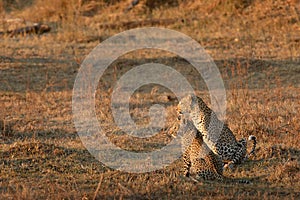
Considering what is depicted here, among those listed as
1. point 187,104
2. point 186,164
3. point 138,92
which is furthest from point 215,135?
point 138,92

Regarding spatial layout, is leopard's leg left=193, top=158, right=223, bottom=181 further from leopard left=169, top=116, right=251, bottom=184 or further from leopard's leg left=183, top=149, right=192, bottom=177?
leopard's leg left=183, top=149, right=192, bottom=177

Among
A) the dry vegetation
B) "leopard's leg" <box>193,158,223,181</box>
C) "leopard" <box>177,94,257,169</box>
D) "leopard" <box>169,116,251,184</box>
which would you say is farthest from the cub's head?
"leopard's leg" <box>193,158,223,181</box>

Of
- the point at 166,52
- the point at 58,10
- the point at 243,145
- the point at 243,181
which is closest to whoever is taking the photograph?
the point at 243,181

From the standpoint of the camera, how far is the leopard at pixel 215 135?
6883mm

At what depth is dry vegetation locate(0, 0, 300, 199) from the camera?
248 inches

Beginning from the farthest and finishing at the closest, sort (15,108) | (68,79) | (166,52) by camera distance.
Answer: (166,52) < (68,79) < (15,108)

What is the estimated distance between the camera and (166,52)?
1264 centimetres

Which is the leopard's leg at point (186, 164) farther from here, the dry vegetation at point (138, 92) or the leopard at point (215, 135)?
the leopard at point (215, 135)

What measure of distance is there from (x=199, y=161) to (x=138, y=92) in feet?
13.4

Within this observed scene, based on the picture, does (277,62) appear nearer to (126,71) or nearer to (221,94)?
(221,94)

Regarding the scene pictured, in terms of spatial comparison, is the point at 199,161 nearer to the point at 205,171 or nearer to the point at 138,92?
the point at 205,171

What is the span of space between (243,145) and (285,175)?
0.62 meters

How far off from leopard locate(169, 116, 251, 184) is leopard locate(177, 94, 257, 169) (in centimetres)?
12

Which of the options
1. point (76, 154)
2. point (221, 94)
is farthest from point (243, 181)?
point (221, 94)
